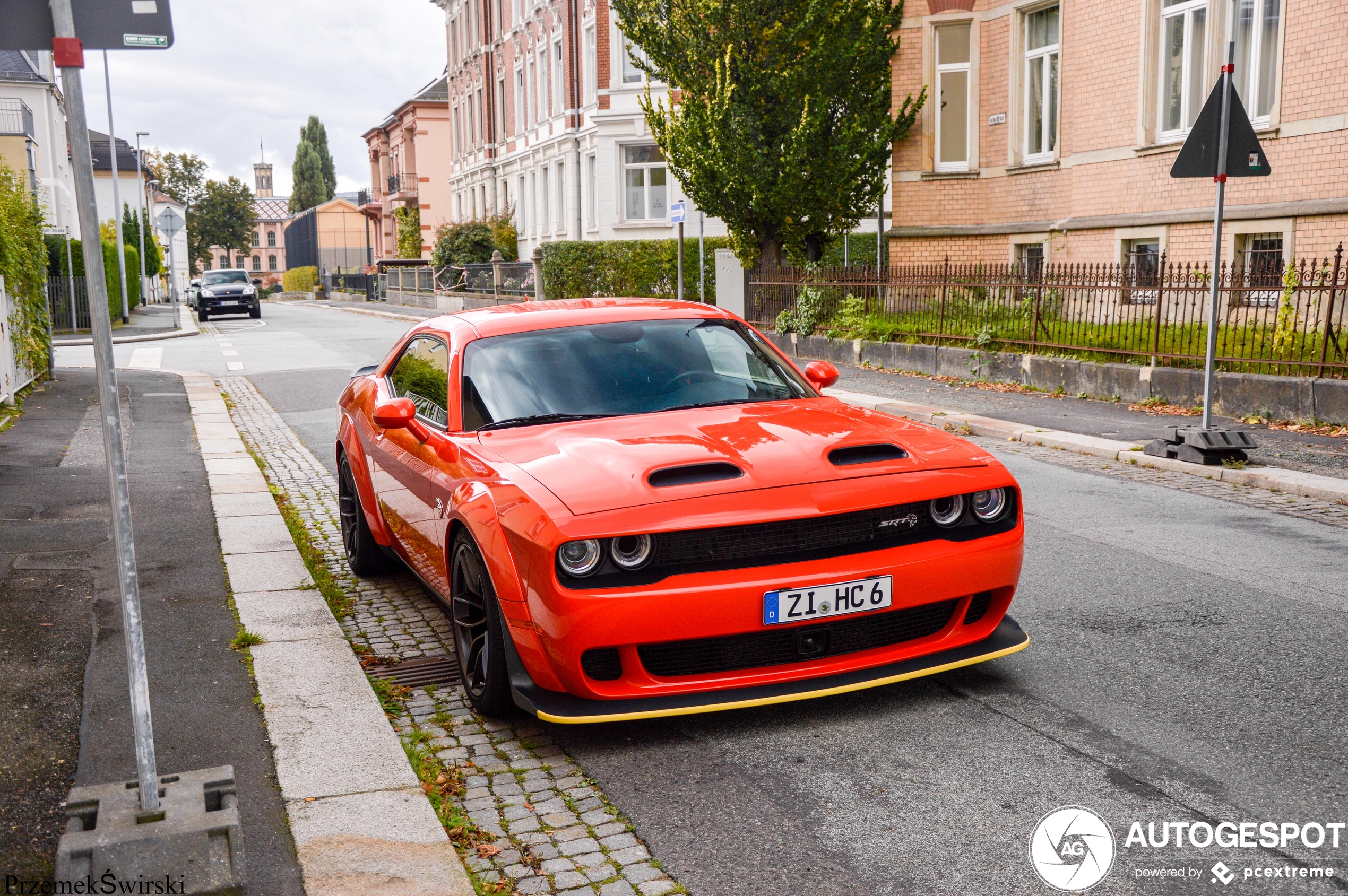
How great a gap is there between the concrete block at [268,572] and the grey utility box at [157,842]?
10.9 ft

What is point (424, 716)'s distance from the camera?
15.8 feet

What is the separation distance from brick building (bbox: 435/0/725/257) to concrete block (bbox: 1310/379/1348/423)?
26063 millimetres

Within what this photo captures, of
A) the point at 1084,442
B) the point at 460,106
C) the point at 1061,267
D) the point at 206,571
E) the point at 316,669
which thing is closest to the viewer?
the point at 316,669

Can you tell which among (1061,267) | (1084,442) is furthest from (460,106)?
(1084,442)

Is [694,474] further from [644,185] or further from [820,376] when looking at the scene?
[644,185]

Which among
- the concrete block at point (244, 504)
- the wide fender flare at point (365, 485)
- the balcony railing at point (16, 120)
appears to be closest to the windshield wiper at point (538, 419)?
the wide fender flare at point (365, 485)

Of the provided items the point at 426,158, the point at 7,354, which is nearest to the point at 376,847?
the point at 7,354

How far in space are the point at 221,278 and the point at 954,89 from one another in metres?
30.8

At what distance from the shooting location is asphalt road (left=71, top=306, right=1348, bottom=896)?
3.40m

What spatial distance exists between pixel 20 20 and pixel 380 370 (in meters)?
4.04

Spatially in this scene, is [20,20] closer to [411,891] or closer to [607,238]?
[411,891]

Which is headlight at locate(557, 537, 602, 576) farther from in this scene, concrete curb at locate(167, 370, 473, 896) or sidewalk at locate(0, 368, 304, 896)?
sidewalk at locate(0, 368, 304, 896)

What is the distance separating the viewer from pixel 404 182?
7519 cm

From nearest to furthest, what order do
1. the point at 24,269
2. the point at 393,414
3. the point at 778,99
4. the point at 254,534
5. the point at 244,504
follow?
the point at 393,414, the point at 254,534, the point at 244,504, the point at 24,269, the point at 778,99
